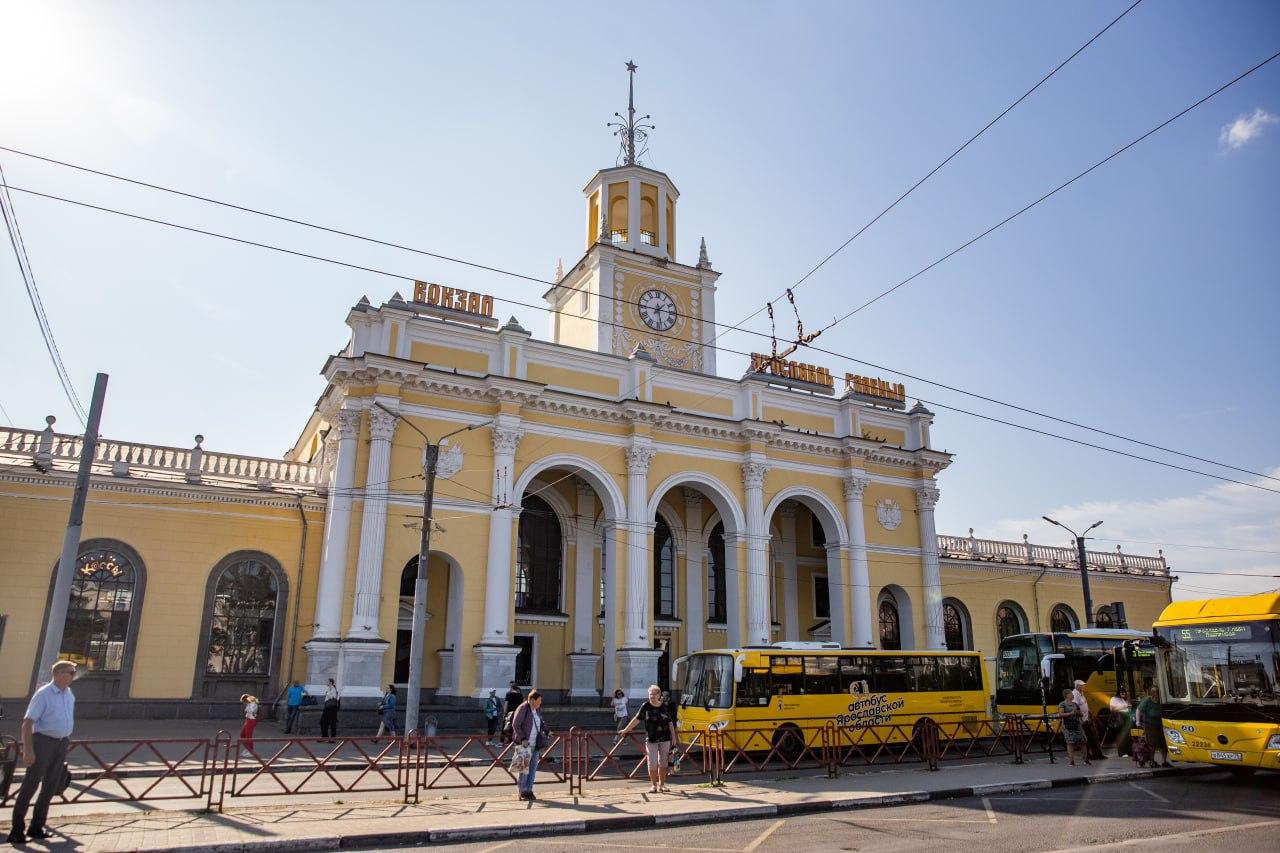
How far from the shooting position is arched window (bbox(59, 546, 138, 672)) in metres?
22.6

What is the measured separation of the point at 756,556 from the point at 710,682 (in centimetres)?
1173

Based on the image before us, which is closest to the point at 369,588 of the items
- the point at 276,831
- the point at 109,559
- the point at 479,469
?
the point at 479,469

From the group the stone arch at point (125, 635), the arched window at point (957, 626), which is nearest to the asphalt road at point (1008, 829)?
the stone arch at point (125, 635)

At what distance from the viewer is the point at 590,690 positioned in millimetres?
27609

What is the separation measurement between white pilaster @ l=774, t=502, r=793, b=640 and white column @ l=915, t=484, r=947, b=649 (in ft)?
15.9

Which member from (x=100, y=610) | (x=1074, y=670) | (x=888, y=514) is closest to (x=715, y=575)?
(x=888, y=514)

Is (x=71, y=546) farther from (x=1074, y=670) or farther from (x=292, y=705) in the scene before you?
(x=1074, y=670)

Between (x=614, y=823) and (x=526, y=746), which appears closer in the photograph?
(x=614, y=823)

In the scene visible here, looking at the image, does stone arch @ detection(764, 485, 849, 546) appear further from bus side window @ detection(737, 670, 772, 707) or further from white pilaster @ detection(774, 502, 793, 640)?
bus side window @ detection(737, 670, 772, 707)

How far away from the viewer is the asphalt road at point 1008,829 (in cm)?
943

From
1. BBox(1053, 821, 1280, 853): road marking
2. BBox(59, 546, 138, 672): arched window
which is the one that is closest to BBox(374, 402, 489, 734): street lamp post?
BBox(59, 546, 138, 672): arched window

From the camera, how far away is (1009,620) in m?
38.9

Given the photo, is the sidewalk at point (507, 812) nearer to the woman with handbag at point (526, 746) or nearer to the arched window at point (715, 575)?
the woman with handbag at point (526, 746)

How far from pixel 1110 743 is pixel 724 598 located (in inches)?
570
